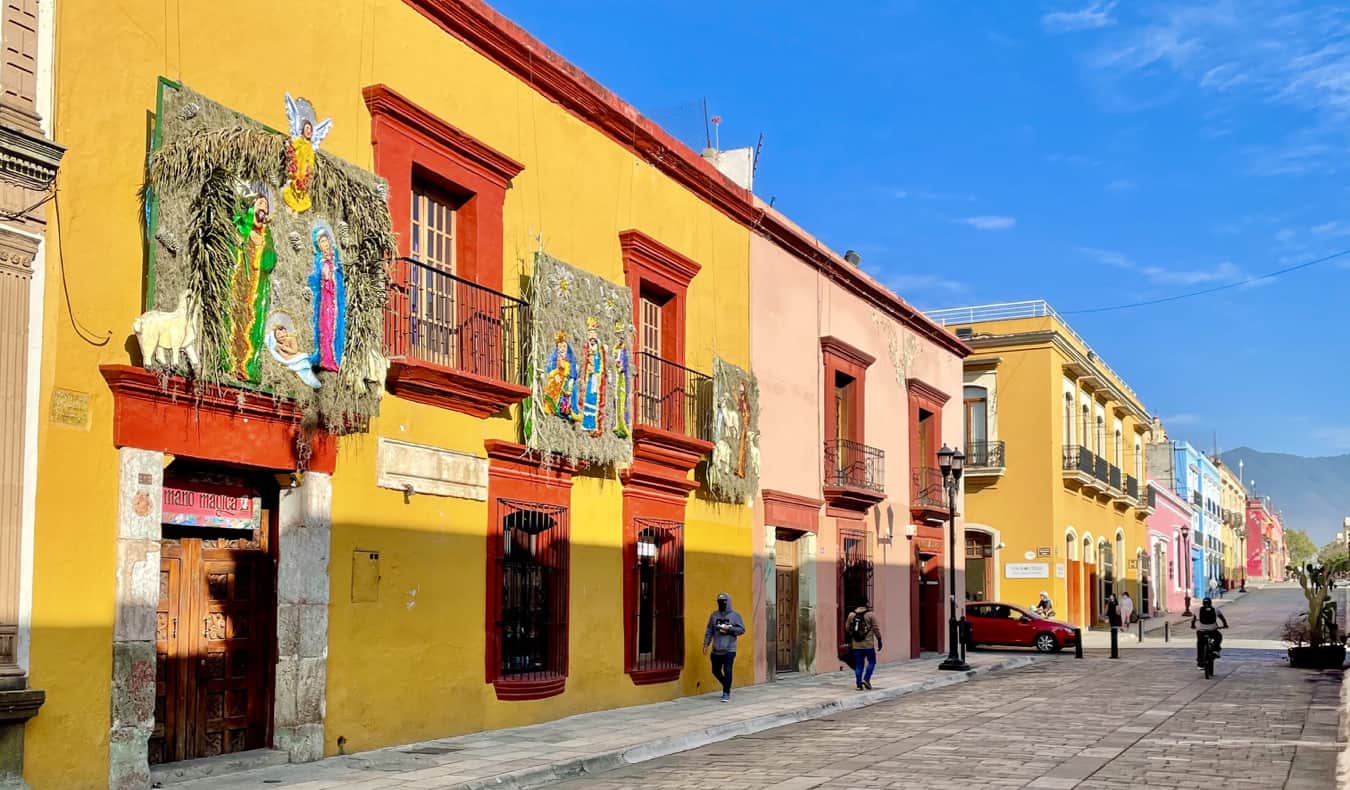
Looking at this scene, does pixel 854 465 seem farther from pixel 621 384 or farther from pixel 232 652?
pixel 232 652

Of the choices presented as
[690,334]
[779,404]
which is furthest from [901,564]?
[690,334]

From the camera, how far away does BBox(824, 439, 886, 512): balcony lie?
22734 mm

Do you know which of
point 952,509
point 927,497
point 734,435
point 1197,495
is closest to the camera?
point 734,435

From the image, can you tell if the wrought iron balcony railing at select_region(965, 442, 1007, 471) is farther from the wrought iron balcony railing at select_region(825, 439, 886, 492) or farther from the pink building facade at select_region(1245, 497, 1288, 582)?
the pink building facade at select_region(1245, 497, 1288, 582)

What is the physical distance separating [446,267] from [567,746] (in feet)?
16.1

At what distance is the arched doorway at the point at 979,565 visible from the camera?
124 ft

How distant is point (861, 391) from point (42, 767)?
1748 centimetres

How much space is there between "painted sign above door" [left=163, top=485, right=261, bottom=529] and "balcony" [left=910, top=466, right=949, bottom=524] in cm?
1784

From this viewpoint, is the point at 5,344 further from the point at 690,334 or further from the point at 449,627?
the point at 690,334

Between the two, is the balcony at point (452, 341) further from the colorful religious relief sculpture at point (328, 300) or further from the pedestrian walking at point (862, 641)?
the pedestrian walking at point (862, 641)

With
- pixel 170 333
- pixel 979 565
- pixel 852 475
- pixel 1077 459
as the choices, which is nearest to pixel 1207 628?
pixel 852 475

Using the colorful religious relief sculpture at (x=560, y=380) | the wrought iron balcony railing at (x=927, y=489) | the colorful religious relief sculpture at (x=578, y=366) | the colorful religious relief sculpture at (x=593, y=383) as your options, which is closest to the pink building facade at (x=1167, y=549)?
the wrought iron balcony railing at (x=927, y=489)

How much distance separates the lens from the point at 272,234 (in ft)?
35.4

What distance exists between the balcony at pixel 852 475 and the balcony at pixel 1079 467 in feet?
49.2
